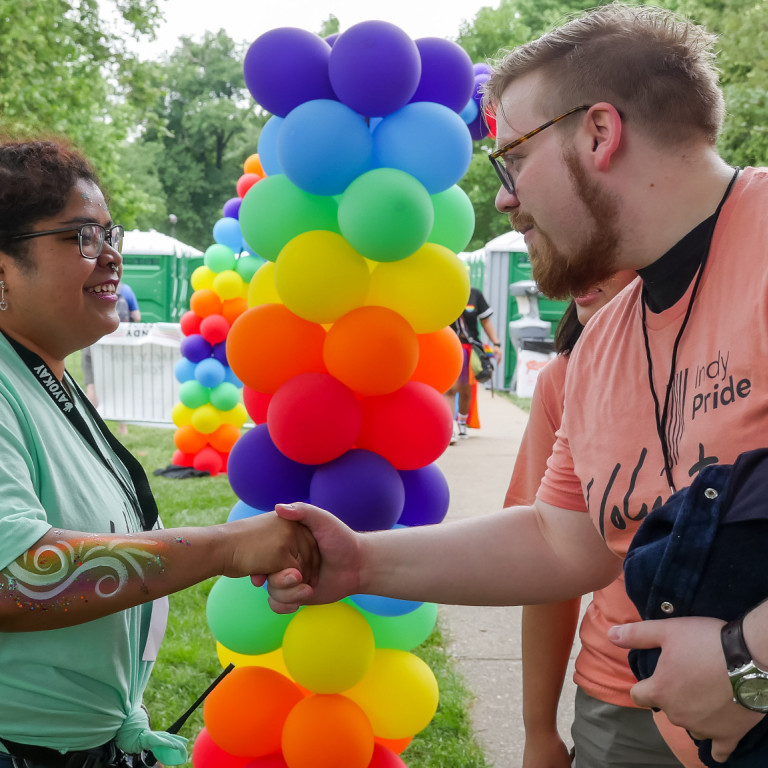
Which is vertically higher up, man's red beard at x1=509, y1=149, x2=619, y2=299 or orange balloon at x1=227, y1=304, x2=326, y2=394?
man's red beard at x1=509, y1=149, x2=619, y2=299

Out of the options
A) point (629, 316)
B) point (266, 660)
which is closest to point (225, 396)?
point (266, 660)

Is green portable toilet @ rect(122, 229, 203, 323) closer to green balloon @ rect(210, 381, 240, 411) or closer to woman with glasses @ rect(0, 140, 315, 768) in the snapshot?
green balloon @ rect(210, 381, 240, 411)

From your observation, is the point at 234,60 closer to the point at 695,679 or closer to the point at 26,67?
the point at 26,67

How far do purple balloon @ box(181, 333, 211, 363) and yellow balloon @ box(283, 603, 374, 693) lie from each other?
5.61m

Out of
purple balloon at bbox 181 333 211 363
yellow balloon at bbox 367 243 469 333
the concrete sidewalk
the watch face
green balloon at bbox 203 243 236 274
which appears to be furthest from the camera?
purple balloon at bbox 181 333 211 363

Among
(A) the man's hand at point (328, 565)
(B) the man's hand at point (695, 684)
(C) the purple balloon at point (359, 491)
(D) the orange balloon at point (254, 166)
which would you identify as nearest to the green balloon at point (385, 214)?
(C) the purple balloon at point (359, 491)

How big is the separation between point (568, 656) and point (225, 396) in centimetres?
626

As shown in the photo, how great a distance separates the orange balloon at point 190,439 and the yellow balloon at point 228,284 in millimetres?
1634

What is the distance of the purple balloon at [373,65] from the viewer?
2.69 meters

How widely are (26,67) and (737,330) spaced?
15185 mm

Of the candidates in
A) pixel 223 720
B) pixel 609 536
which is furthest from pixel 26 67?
pixel 609 536

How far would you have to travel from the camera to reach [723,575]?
121 cm

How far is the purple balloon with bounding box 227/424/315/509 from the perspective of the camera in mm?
2865

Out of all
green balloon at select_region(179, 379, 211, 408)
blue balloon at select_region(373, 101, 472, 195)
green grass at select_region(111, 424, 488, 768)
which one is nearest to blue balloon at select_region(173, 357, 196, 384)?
green balloon at select_region(179, 379, 211, 408)
